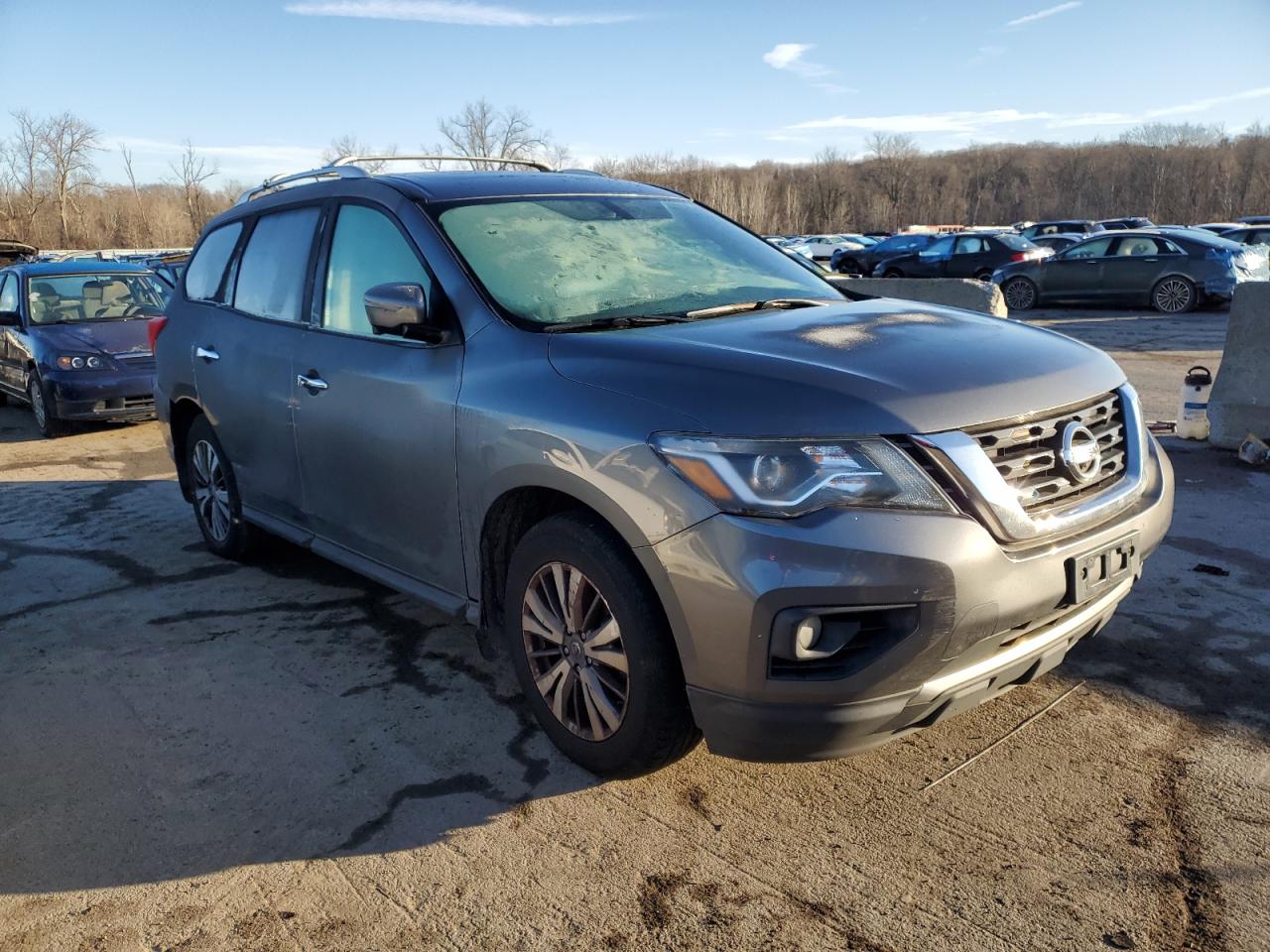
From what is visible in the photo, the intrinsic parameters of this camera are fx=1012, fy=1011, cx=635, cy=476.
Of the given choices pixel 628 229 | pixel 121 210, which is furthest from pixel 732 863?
pixel 121 210

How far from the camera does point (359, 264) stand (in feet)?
13.1

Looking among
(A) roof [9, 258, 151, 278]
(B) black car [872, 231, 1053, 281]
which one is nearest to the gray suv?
(A) roof [9, 258, 151, 278]

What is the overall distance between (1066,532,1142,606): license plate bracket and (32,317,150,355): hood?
9.27 meters

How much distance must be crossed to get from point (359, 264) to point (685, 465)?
205 centimetres

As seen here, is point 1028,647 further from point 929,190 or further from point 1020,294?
point 929,190

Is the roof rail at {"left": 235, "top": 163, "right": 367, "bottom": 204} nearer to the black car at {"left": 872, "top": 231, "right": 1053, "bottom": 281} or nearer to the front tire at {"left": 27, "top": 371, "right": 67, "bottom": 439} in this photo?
the front tire at {"left": 27, "top": 371, "right": 67, "bottom": 439}

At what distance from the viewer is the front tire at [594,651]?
274 centimetres

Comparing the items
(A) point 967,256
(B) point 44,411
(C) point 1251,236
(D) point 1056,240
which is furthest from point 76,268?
(D) point 1056,240

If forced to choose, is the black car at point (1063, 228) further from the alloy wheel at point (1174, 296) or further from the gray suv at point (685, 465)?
the gray suv at point (685, 465)

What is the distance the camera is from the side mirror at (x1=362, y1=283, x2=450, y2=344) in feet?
10.9

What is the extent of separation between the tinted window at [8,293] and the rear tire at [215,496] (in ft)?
21.9

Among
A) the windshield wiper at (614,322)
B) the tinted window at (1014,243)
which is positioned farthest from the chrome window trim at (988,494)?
the tinted window at (1014,243)

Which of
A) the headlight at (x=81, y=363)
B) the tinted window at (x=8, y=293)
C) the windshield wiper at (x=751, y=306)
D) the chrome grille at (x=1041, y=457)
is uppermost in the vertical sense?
the tinted window at (x=8, y=293)

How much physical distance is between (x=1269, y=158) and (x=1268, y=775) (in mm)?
109272
